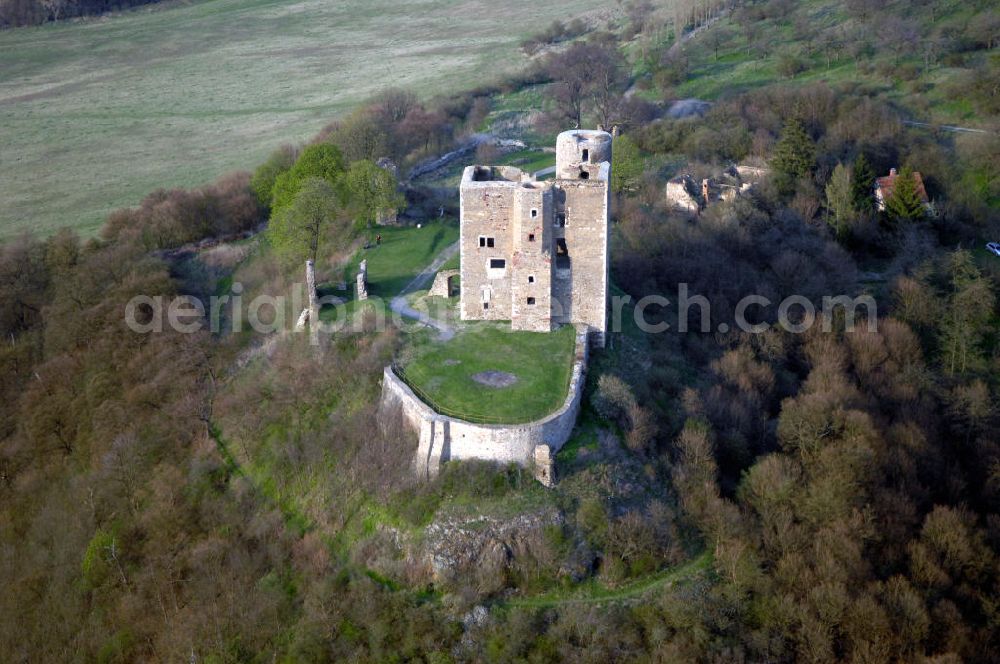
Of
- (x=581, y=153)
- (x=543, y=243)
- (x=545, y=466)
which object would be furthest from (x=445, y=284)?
(x=545, y=466)

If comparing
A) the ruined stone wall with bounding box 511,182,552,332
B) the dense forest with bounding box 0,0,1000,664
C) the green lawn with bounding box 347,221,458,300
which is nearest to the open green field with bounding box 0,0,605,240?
the dense forest with bounding box 0,0,1000,664

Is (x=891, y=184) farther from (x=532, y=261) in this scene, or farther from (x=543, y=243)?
(x=532, y=261)

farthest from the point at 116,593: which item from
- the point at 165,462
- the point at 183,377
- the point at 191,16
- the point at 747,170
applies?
the point at 191,16

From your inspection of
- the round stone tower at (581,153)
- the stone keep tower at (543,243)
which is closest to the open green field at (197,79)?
the stone keep tower at (543,243)

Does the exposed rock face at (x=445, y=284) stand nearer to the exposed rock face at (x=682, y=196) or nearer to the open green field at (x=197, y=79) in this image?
the exposed rock face at (x=682, y=196)

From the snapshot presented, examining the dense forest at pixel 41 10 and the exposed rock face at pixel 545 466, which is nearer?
the exposed rock face at pixel 545 466

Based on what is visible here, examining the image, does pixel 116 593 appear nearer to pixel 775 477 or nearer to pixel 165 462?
pixel 165 462

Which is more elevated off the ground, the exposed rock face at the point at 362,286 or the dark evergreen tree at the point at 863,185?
the exposed rock face at the point at 362,286

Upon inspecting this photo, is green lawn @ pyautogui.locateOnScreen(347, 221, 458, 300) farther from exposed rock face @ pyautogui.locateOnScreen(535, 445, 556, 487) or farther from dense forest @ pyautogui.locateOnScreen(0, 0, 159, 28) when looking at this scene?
dense forest @ pyautogui.locateOnScreen(0, 0, 159, 28)
